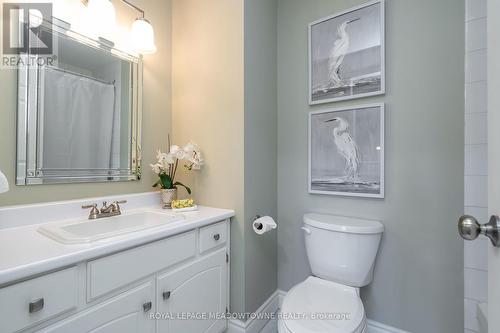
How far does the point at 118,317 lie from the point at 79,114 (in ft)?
3.18

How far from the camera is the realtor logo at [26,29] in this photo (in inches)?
38.8

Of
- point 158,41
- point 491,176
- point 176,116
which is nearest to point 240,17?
point 158,41

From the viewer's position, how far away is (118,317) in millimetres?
840

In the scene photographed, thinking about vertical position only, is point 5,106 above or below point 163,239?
above

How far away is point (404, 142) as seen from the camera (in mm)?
1289

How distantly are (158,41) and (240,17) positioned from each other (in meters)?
0.60

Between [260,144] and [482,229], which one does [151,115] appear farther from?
[482,229]

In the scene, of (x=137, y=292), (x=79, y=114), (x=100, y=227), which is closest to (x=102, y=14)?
(x=79, y=114)

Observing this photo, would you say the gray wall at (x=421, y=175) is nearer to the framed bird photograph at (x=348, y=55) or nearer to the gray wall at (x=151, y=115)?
the framed bird photograph at (x=348, y=55)

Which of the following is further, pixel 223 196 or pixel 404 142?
pixel 223 196

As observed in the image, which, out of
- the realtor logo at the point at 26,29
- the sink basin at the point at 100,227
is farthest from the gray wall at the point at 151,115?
the realtor logo at the point at 26,29

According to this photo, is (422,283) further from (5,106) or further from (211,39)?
(5,106)

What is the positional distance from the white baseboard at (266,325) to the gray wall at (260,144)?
0.19 feet

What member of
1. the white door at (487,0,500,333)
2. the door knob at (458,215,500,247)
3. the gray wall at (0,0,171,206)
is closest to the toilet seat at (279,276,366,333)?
the white door at (487,0,500,333)
